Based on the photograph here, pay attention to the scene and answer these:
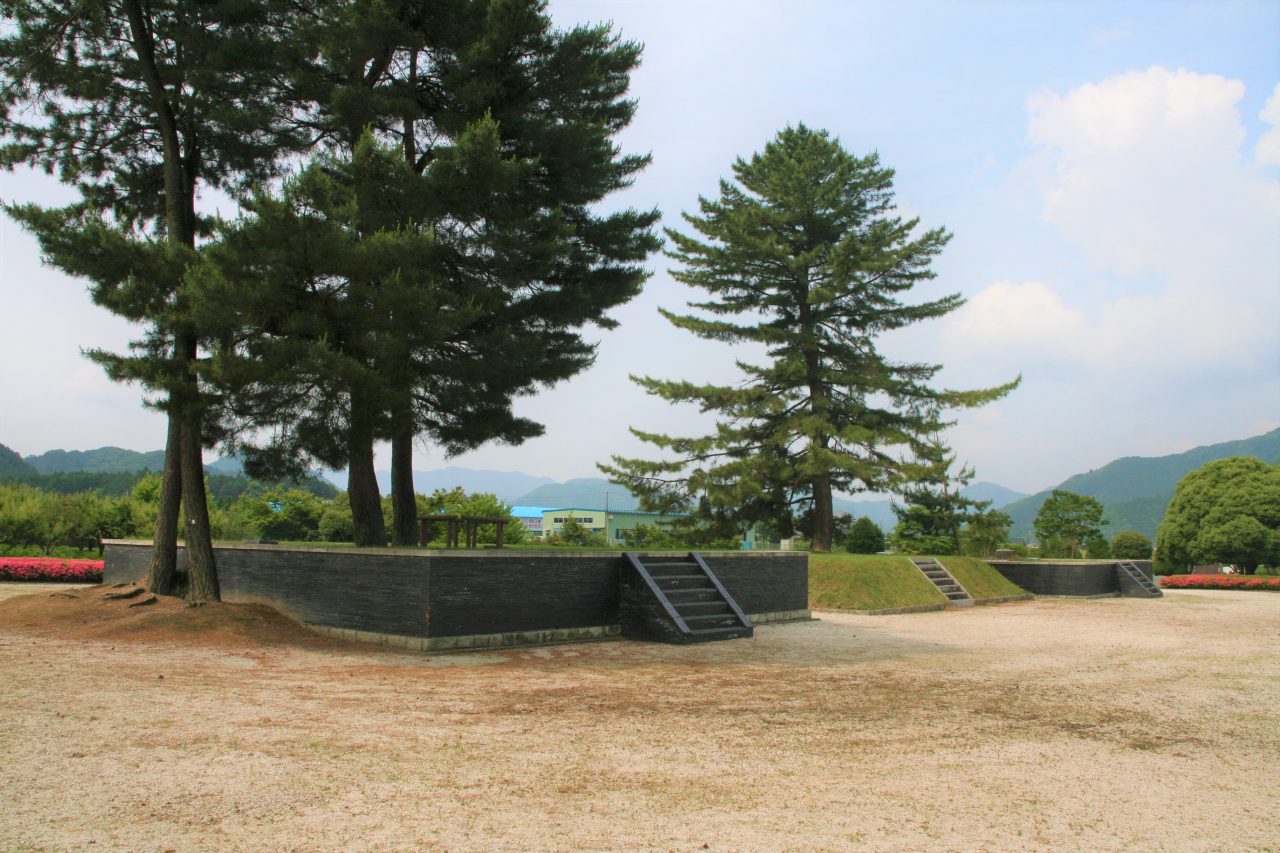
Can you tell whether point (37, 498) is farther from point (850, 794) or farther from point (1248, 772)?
point (1248, 772)

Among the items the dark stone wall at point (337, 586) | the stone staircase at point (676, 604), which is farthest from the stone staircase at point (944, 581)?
the dark stone wall at point (337, 586)

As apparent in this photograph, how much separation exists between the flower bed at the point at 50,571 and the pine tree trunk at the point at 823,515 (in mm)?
19098

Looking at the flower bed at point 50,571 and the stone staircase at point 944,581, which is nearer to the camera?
the flower bed at point 50,571

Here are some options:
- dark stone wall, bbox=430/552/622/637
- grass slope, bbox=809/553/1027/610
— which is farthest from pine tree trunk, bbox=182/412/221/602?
grass slope, bbox=809/553/1027/610

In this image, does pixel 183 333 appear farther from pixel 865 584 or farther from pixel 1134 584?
pixel 1134 584

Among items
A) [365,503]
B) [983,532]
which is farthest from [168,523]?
[983,532]

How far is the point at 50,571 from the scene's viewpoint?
18688 mm

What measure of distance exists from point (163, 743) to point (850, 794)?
4409 mm

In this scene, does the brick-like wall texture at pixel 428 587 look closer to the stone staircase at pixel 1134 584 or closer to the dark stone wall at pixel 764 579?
the dark stone wall at pixel 764 579

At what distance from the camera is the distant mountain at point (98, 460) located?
158 m

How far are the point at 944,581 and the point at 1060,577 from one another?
18.7ft

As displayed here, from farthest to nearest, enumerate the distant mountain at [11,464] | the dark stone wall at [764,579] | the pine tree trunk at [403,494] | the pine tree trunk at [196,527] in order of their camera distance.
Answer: the distant mountain at [11,464] → the dark stone wall at [764,579] → the pine tree trunk at [403,494] → the pine tree trunk at [196,527]

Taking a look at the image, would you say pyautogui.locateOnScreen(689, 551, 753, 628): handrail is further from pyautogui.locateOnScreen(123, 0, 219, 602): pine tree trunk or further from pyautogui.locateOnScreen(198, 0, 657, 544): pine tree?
pyautogui.locateOnScreen(123, 0, 219, 602): pine tree trunk

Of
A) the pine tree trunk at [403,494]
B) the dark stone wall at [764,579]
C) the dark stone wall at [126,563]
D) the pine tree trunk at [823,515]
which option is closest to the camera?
the pine tree trunk at [403,494]
